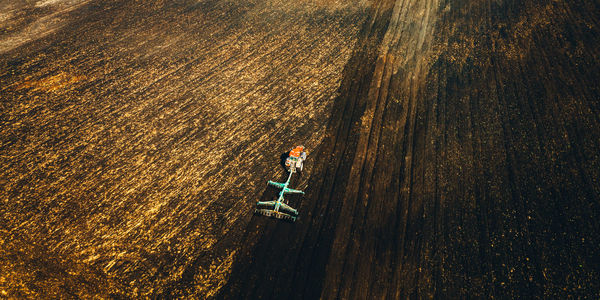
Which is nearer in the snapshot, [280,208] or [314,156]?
[280,208]

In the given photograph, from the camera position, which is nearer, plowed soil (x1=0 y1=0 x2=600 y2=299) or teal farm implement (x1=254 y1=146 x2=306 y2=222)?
plowed soil (x1=0 y1=0 x2=600 y2=299)

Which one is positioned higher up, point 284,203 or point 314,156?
point 314,156

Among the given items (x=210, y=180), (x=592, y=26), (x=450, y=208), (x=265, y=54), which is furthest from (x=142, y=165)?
(x=592, y=26)

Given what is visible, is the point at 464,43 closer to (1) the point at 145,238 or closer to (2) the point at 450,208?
(2) the point at 450,208

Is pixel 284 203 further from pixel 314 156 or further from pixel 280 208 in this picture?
pixel 314 156

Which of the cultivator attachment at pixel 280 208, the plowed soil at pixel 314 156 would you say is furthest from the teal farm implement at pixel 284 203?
the plowed soil at pixel 314 156

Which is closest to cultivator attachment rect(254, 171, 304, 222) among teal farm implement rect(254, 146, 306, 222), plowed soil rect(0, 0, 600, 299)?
teal farm implement rect(254, 146, 306, 222)

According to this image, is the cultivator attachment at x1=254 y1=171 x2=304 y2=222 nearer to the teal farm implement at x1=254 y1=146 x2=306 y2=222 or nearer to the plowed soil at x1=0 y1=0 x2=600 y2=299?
the teal farm implement at x1=254 y1=146 x2=306 y2=222

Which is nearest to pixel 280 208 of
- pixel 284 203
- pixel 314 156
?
pixel 284 203
